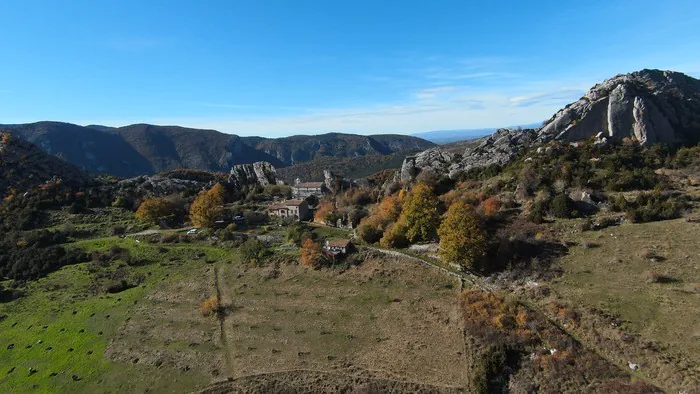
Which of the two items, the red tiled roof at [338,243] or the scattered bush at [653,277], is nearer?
the scattered bush at [653,277]

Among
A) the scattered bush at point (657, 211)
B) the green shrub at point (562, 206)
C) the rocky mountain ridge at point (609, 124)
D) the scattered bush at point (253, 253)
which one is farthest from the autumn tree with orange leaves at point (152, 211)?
the scattered bush at point (657, 211)

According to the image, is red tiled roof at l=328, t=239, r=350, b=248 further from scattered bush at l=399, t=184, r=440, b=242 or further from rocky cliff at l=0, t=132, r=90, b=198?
rocky cliff at l=0, t=132, r=90, b=198

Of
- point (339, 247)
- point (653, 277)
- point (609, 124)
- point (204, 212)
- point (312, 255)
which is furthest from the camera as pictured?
point (204, 212)

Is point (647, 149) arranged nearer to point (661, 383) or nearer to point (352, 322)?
point (661, 383)

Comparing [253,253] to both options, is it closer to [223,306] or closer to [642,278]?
[223,306]

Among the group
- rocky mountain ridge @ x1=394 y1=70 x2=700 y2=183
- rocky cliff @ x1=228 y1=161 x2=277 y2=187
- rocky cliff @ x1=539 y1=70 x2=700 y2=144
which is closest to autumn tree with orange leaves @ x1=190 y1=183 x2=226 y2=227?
rocky cliff @ x1=228 y1=161 x2=277 y2=187

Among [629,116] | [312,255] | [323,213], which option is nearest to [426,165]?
[323,213]

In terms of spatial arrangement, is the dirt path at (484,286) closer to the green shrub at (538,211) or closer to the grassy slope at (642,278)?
the grassy slope at (642,278)
